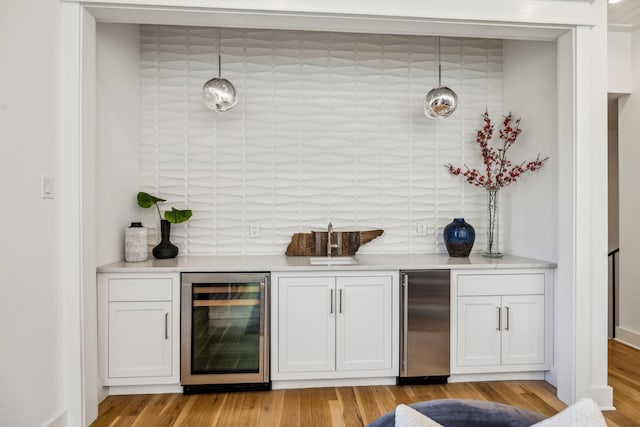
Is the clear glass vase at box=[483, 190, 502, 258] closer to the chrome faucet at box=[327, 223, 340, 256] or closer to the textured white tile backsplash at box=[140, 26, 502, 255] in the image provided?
the textured white tile backsplash at box=[140, 26, 502, 255]

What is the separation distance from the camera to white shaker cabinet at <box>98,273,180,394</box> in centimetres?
246

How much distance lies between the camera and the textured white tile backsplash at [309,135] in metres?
3.07

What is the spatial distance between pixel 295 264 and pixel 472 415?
5.84 feet

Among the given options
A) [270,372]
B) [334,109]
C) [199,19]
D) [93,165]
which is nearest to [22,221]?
[93,165]

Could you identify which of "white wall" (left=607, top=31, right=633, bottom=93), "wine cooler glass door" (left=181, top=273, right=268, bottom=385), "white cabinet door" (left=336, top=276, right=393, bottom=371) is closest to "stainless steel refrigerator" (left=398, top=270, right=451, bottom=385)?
"white cabinet door" (left=336, top=276, right=393, bottom=371)

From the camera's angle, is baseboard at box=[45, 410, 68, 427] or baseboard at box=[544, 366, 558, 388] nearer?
baseboard at box=[45, 410, 68, 427]

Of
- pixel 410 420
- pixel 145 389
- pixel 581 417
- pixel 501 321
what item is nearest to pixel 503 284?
pixel 501 321

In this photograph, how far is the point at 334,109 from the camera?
318 centimetres

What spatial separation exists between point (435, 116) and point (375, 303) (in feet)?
4.88

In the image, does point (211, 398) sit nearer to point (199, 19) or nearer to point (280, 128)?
point (280, 128)

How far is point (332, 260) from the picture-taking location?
9.52ft

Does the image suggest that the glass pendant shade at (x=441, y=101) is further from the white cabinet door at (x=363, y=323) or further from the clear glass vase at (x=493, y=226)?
the white cabinet door at (x=363, y=323)

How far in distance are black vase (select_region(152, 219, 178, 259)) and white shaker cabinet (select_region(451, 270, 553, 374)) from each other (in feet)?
6.96

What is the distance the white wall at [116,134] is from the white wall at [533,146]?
3116mm
